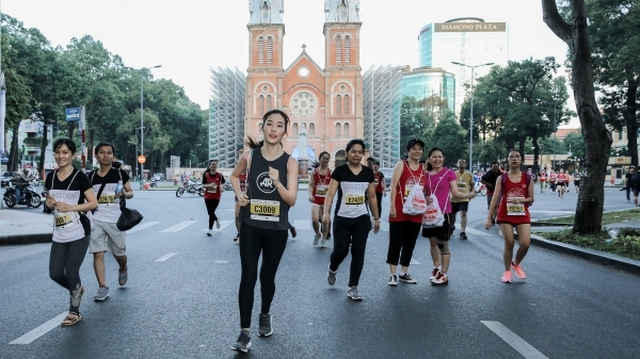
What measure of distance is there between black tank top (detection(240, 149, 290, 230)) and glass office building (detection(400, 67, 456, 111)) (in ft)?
484

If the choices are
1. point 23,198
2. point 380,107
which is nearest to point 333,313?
point 23,198

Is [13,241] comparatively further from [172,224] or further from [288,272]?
[288,272]

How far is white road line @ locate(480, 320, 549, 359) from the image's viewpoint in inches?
158

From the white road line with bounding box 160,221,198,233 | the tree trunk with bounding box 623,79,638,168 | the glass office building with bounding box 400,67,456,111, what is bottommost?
the white road line with bounding box 160,221,198,233

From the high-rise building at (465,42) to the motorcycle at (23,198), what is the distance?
15446 centimetres

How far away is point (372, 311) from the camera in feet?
17.3

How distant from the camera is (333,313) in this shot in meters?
5.18

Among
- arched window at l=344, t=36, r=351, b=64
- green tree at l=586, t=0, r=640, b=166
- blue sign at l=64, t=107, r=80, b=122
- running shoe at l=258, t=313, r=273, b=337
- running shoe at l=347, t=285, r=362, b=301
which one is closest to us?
running shoe at l=258, t=313, r=273, b=337

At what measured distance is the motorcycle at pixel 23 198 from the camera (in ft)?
64.6

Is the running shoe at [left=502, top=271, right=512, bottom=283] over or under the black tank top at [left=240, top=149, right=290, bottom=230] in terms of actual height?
under

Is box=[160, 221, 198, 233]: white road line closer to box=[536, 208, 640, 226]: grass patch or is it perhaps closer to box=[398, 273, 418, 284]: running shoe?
box=[398, 273, 418, 284]: running shoe

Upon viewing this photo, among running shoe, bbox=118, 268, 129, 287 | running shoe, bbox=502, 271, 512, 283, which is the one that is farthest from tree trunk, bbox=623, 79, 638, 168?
running shoe, bbox=118, 268, 129, 287

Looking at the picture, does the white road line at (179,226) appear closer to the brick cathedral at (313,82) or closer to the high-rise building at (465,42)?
the brick cathedral at (313,82)

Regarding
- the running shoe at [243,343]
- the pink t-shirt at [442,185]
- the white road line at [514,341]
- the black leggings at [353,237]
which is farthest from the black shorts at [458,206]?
the running shoe at [243,343]
